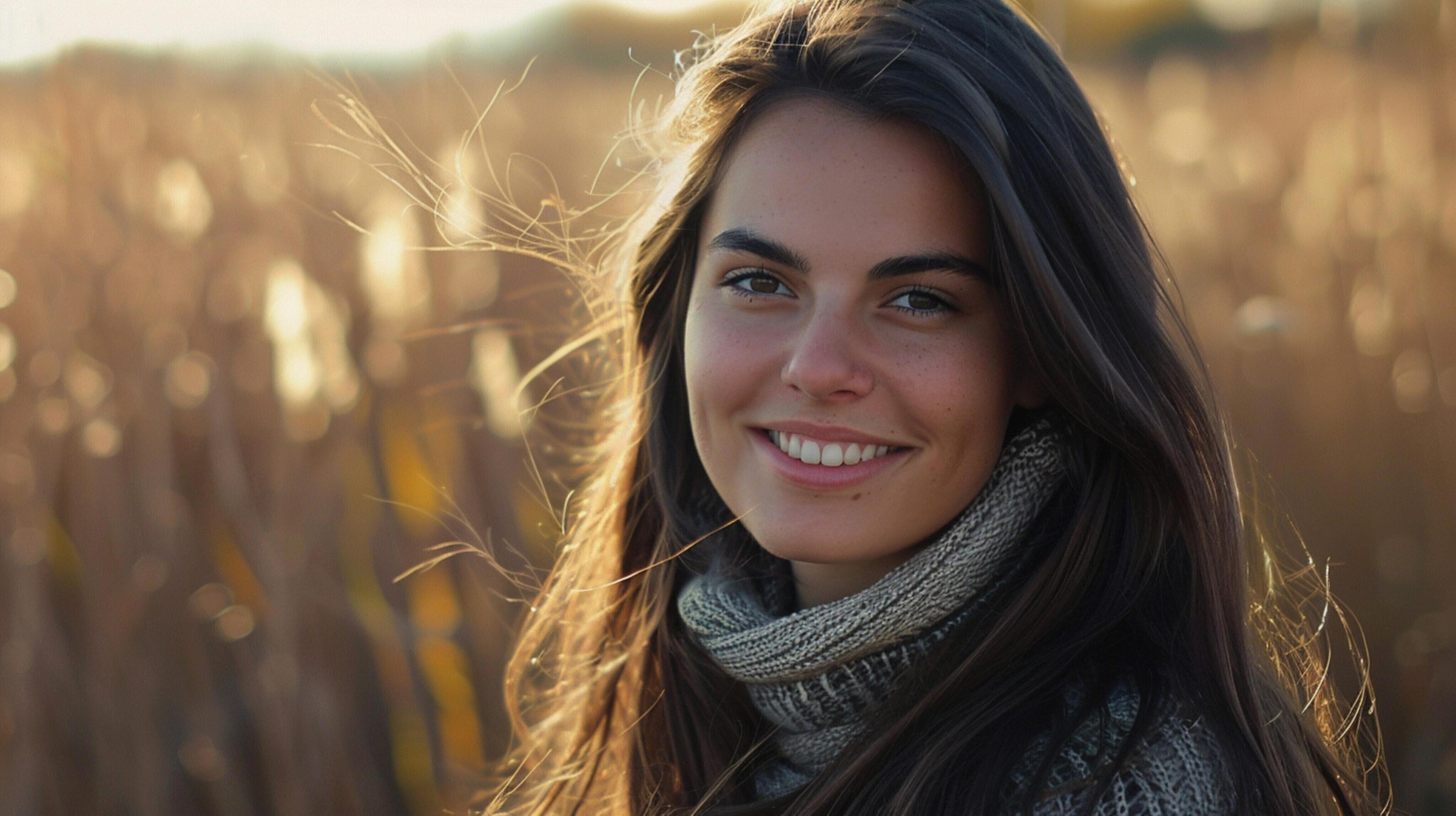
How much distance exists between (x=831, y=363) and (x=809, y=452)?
129 millimetres

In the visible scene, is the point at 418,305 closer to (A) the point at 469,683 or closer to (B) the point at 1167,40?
(A) the point at 469,683

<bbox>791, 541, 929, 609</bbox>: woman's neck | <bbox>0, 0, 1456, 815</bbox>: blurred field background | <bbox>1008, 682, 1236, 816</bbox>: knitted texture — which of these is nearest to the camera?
<bbox>1008, 682, 1236, 816</bbox>: knitted texture

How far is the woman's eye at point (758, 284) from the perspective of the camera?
156 cm

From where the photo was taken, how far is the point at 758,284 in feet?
5.14

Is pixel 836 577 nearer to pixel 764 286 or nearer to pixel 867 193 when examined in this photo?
pixel 764 286

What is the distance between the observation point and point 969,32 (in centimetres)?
150

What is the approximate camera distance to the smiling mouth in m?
1.48

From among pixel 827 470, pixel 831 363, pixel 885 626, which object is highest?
pixel 831 363

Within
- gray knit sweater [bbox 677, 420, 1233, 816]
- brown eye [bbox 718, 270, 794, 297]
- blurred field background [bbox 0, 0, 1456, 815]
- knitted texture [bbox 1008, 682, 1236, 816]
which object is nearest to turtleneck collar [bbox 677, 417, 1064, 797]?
gray knit sweater [bbox 677, 420, 1233, 816]

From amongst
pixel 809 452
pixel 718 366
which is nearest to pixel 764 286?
pixel 718 366

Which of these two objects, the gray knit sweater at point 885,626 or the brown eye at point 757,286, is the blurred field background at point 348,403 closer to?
the brown eye at point 757,286

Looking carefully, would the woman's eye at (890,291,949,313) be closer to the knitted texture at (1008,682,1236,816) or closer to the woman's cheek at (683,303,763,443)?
the woman's cheek at (683,303,763,443)

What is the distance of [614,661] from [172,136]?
82.2 inches

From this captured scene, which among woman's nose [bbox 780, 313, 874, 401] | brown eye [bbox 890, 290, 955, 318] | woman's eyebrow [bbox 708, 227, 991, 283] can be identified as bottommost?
woman's nose [bbox 780, 313, 874, 401]
